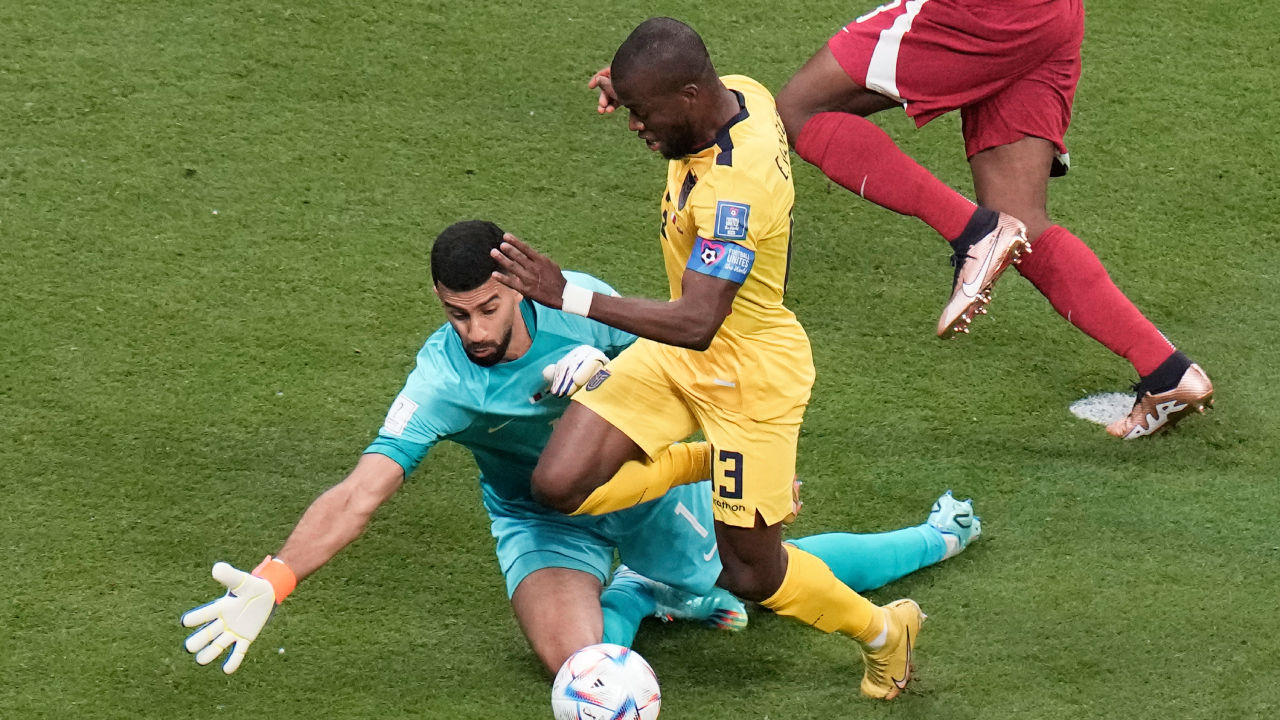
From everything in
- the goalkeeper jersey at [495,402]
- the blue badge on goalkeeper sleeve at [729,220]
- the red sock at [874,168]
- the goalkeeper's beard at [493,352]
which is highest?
the blue badge on goalkeeper sleeve at [729,220]

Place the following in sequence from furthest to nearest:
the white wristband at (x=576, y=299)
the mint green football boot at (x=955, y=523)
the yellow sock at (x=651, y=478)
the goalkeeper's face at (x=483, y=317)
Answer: the mint green football boot at (x=955, y=523)
the yellow sock at (x=651, y=478)
the goalkeeper's face at (x=483, y=317)
the white wristband at (x=576, y=299)

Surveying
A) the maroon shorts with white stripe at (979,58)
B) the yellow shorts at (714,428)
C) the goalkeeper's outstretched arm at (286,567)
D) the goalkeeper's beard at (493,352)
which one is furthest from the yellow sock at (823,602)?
the maroon shorts with white stripe at (979,58)

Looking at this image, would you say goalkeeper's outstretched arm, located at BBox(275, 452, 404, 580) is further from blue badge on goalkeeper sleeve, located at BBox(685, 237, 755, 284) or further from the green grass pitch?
blue badge on goalkeeper sleeve, located at BBox(685, 237, 755, 284)

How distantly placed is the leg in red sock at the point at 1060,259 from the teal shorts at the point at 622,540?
1.41 m

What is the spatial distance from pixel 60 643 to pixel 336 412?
120 centimetres

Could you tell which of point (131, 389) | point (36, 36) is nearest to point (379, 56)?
point (36, 36)

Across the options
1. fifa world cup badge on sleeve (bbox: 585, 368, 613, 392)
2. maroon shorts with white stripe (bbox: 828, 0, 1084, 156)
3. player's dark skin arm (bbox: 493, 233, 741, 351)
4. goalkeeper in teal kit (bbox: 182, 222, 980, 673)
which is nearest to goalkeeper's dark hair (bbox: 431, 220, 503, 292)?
goalkeeper in teal kit (bbox: 182, 222, 980, 673)

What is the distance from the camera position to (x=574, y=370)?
357 cm

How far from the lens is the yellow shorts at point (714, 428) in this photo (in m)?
3.50

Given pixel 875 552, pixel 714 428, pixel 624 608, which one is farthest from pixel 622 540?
pixel 875 552

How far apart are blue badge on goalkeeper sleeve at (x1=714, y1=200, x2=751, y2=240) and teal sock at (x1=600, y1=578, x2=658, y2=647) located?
1.13 metres

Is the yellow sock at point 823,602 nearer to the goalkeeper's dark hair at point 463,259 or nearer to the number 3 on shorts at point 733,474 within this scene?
the number 3 on shorts at point 733,474

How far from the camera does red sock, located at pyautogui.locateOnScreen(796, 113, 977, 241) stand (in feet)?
13.8

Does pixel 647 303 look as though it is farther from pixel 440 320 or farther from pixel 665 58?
Result: pixel 440 320
